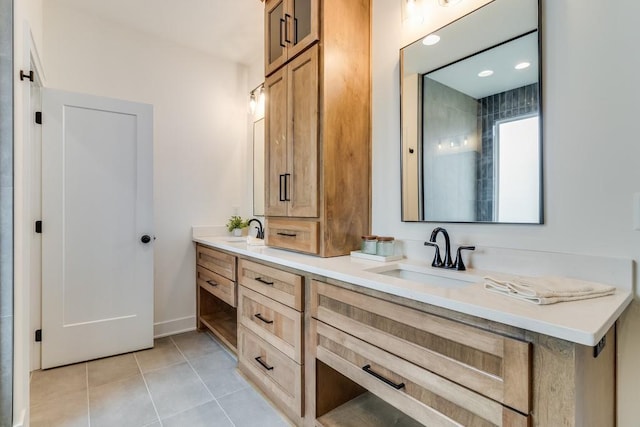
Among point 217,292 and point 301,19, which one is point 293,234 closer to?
point 217,292

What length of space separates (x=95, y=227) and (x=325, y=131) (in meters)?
1.98

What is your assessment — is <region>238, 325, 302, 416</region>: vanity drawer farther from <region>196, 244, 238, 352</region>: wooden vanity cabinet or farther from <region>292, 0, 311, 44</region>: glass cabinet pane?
<region>292, 0, 311, 44</region>: glass cabinet pane

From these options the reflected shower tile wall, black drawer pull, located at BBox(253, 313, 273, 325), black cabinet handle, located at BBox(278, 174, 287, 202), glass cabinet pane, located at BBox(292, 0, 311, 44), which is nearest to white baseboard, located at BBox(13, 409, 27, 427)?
black drawer pull, located at BBox(253, 313, 273, 325)

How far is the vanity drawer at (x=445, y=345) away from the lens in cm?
81

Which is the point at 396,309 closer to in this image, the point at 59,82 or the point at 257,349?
the point at 257,349

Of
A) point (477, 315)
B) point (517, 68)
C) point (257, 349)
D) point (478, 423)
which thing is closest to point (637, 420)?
point (478, 423)

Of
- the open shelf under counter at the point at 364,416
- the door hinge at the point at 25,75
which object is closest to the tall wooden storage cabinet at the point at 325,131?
the open shelf under counter at the point at 364,416

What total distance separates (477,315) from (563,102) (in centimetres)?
93

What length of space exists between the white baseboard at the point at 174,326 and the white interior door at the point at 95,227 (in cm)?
29

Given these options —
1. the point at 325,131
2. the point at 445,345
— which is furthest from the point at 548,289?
the point at 325,131

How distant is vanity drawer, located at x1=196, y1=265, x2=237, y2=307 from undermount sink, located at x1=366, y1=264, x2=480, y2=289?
117cm

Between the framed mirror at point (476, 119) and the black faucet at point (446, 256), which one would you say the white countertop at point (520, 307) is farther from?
the framed mirror at point (476, 119)

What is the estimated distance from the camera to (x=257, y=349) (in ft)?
6.22

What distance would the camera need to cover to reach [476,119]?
145 cm
